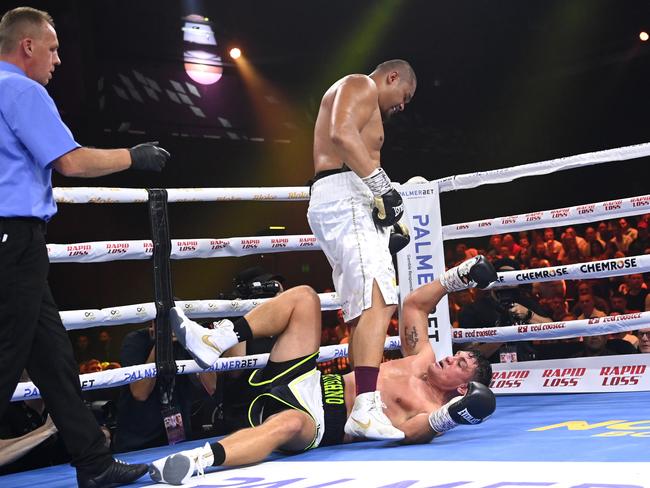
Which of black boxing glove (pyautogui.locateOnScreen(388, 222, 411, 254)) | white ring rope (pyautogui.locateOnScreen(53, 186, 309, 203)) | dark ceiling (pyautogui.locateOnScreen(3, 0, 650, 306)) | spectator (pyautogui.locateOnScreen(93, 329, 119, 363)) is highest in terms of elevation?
dark ceiling (pyautogui.locateOnScreen(3, 0, 650, 306))

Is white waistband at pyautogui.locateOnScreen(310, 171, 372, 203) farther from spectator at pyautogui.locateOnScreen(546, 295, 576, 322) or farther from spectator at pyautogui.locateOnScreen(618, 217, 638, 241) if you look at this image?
spectator at pyautogui.locateOnScreen(618, 217, 638, 241)

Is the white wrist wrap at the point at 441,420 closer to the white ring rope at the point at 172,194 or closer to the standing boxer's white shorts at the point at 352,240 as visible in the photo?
the standing boxer's white shorts at the point at 352,240

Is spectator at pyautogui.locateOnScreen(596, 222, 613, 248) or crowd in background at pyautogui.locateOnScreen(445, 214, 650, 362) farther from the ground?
spectator at pyautogui.locateOnScreen(596, 222, 613, 248)

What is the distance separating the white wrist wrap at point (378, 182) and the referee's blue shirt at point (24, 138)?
114 centimetres

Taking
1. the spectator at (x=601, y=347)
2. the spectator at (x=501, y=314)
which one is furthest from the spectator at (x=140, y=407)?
the spectator at (x=601, y=347)

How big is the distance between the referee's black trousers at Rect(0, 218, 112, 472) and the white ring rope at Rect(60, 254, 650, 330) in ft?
2.12

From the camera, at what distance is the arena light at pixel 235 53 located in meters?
10.4

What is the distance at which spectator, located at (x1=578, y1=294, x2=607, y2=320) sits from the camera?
591 centimetres

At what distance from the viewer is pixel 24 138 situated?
2.14 m

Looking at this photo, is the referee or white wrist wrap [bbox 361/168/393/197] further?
white wrist wrap [bbox 361/168/393/197]

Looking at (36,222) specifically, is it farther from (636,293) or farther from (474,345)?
(636,293)

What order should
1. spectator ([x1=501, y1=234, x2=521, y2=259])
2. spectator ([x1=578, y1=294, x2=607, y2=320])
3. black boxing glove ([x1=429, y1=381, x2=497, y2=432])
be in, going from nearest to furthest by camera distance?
black boxing glove ([x1=429, y1=381, x2=497, y2=432]) < spectator ([x1=578, y1=294, x2=607, y2=320]) < spectator ([x1=501, y1=234, x2=521, y2=259])

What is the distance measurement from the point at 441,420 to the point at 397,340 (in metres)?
1.37

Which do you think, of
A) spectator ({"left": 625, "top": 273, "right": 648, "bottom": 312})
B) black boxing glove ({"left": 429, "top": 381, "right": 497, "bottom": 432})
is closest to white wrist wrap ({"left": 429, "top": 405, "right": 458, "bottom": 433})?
black boxing glove ({"left": 429, "top": 381, "right": 497, "bottom": 432})
